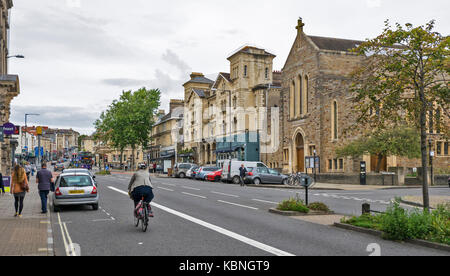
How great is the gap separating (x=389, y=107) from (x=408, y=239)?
4.22m

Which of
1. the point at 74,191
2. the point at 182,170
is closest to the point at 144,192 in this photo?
the point at 74,191

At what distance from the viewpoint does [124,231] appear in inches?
442

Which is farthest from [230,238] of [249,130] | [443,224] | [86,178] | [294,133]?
[249,130]

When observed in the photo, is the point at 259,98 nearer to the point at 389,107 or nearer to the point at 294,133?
the point at 294,133

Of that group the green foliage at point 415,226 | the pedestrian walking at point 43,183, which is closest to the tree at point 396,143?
the green foliage at point 415,226

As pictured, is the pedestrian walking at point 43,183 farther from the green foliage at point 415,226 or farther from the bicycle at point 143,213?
the green foliage at point 415,226

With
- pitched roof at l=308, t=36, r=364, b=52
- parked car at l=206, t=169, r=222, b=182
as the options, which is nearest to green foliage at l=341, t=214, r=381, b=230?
parked car at l=206, t=169, r=222, b=182

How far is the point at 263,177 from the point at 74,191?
2201 cm

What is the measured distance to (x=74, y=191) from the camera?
15719 millimetres

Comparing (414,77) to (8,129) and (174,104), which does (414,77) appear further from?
(174,104)

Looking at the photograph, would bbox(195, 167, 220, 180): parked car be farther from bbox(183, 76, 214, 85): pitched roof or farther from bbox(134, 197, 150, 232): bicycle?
bbox(183, 76, 214, 85): pitched roof

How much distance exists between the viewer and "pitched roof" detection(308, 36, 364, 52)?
47.2 m

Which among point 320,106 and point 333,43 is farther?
point 333,43

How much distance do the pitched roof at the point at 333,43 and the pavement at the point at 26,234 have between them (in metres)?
37.4
